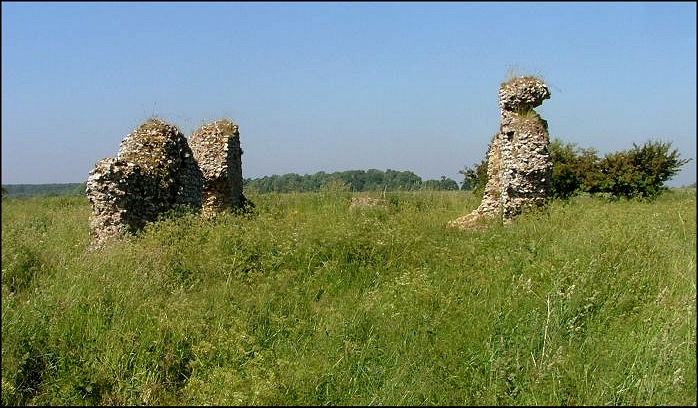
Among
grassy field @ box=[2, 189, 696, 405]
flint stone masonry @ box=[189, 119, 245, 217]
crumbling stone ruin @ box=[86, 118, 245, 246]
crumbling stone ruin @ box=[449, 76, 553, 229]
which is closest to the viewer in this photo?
grassy field @ box=[2, 189, 696, 405]

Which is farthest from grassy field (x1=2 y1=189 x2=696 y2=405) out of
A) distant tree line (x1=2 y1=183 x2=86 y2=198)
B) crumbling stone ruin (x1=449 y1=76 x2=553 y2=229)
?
crumbling stone ruin (x1=449 y1=76 x2=553 y2=229)

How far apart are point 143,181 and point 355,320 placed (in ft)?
17.8

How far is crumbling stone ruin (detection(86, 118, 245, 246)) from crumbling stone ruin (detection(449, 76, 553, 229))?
17.6 feet

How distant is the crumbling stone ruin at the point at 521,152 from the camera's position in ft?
37.3

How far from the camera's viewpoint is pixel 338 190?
1504 centimetres

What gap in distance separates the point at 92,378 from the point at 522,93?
10.7 meters

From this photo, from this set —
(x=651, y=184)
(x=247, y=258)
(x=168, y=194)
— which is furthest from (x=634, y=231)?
(x=651, y=184)

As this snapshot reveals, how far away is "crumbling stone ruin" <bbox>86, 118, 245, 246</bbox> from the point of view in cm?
842

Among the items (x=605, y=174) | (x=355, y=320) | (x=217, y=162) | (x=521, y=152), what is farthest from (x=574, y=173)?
(x=355, y=320)

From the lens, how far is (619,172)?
1472cm

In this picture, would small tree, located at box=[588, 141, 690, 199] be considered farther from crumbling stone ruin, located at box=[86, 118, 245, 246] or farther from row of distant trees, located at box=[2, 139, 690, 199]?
crumbling stone ruin, located at box=[86, 118, 245, 246]

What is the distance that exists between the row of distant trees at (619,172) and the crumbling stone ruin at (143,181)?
8.98 metres

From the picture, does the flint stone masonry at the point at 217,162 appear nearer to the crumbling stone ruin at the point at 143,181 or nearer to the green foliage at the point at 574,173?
the crumbling stone ruin at the point at 143,181

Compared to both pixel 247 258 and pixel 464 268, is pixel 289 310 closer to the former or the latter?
pixel 247 258
